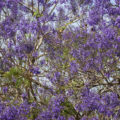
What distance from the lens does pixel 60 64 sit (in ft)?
31.3

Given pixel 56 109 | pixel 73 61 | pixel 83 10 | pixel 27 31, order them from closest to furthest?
pixel 56 109 → pixel 73 61 → pixel 27 31 → pixel 83 10

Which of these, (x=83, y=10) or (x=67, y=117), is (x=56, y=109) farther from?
(x=83, y=10)

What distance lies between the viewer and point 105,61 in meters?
8.59

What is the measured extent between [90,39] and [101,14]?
2.98 feet

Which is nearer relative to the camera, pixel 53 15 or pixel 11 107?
pixel 11 107

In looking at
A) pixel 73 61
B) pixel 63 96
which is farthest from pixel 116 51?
pixel 63 96

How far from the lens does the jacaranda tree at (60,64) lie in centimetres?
847

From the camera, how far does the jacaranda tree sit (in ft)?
27.8

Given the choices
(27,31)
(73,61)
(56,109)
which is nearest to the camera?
(56,109)

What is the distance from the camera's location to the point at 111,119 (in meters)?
8.77

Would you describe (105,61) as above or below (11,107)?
above

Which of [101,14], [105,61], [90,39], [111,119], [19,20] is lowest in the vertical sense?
[111,119]

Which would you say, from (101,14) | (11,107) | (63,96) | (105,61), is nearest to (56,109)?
(63,96)

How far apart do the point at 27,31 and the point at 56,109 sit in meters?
3.06
